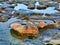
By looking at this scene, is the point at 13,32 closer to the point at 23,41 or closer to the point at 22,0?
the point at 23,41

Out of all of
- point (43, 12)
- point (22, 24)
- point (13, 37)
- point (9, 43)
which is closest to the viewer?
point (9, 43)

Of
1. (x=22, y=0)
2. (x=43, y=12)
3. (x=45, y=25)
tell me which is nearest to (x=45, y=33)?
(x=45, y=25)

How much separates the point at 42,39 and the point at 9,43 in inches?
32.7

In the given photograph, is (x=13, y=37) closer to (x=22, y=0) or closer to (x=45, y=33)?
(x=45, y=33)

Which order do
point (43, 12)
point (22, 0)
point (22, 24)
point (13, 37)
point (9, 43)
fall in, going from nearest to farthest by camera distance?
point (9, 43) < point (13, 37) < point (22, 24) < point (43, 12) < point (22, 0)

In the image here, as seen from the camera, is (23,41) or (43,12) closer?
(23,41)

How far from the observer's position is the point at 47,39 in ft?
18.8

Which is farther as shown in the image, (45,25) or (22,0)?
(22,0)

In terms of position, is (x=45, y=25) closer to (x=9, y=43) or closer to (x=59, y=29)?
(x=59, y=29)

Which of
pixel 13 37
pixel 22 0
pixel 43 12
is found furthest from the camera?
pixel 22 0

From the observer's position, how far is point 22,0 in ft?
44.9

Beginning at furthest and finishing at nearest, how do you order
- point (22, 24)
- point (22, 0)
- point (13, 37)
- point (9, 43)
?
point (22, 0)
point (22, 24)
point (13, 37)
point (9, 43)

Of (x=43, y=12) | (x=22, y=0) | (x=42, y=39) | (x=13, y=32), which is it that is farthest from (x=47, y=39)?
(x=22, y=0)

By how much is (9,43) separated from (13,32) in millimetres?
740
